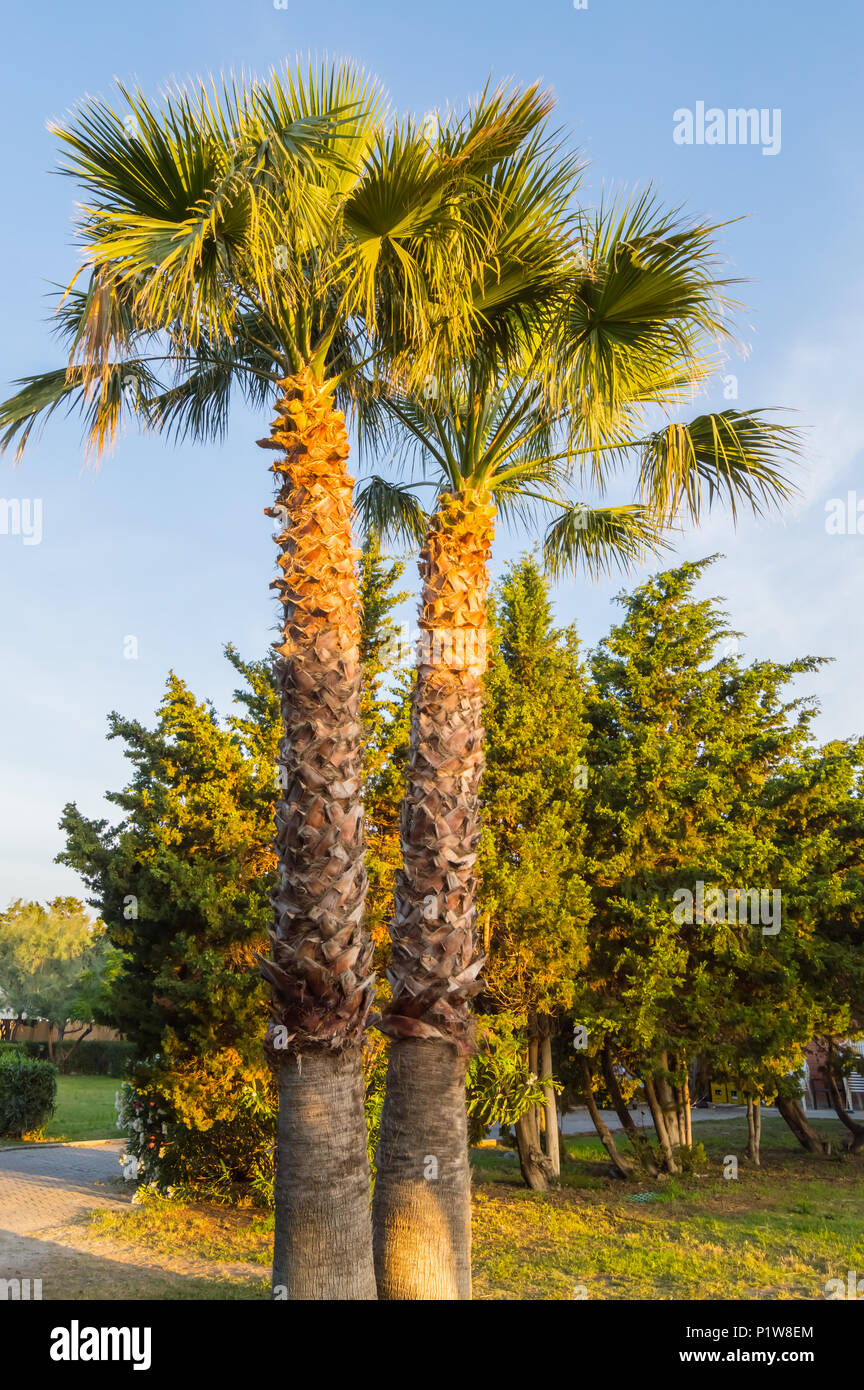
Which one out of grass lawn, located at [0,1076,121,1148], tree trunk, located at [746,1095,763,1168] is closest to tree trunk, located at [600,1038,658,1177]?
tree trunk, located at [746,1095,763,1168]

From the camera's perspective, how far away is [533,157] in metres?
6.41

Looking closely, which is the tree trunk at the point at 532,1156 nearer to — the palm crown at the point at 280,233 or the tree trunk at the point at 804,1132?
the tree trunk at the point at 804,1132

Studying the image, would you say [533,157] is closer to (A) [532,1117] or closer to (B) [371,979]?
(B) [371,979]

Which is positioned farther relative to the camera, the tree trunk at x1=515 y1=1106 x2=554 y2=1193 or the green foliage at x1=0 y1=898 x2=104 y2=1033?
the green foliage at x1=0 y1=898 x2=104 y2=1033

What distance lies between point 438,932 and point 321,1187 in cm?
174

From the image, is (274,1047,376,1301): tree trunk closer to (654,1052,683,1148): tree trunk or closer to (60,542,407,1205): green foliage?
(60,542,407,1205): green foliage

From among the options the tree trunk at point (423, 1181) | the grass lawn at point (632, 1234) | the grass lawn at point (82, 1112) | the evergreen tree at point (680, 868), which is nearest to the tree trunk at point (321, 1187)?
the tree trunk at point (423, 1181)

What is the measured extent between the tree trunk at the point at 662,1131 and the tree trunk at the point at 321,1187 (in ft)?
33.9

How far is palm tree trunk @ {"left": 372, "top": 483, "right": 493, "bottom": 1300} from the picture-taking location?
6051 mm

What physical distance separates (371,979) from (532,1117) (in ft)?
32.2

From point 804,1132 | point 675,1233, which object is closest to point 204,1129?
point 675,1233

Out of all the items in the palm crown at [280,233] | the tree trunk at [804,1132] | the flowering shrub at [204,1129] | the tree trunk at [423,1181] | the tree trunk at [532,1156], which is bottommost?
the tree trunk at [804,1132]

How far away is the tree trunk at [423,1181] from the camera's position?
5.98m
